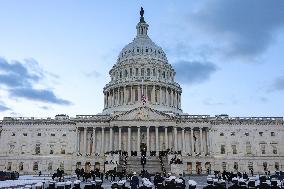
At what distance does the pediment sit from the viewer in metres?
95.5

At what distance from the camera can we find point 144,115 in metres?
95.6

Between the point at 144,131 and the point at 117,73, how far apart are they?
1281 inches

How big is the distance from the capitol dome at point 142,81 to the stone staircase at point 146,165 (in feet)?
81.5

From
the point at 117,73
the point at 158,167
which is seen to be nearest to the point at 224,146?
the point at 158,167

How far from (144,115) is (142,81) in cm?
2066

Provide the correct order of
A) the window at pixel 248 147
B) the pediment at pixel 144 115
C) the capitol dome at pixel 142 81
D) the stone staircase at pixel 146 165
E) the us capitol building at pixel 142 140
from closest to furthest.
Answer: the stone staircase at pixel 146 165 → the us capitol building at pixel 142 140 → the pediment at pixel 144 115 → the window at pixel 248 147 → the capitol dome at pixel 142 81

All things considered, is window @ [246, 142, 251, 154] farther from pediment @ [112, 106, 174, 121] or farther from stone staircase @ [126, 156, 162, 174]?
stone staircase @ [126, 156, 162, 174]

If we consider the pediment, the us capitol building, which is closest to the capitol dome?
the pediment

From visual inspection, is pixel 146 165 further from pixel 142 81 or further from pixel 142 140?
pixel 142 81

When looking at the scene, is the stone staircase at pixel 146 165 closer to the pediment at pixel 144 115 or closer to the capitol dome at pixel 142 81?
the pediment at pixel 144 115

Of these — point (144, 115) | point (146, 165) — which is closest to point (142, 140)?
point (144, 115)

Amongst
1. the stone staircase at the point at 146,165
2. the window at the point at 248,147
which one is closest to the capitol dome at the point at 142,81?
the window at the point at 248,147

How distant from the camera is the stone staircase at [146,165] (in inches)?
2982

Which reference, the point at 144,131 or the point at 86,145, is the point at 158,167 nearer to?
the point at 144,131
